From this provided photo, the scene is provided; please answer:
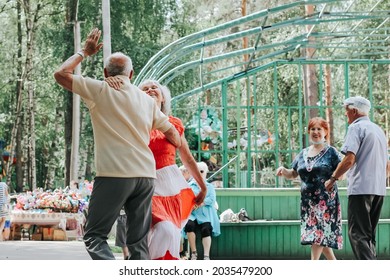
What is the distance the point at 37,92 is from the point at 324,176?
27348mm

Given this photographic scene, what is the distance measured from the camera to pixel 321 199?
8.28m

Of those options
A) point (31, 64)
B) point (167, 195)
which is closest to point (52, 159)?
point (31, 64)

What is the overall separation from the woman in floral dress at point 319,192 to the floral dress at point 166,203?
192cm

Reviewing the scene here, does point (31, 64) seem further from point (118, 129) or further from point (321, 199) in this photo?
point (118, 129)

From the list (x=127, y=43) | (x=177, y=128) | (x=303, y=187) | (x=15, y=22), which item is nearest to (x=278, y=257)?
(x=303, y=187)

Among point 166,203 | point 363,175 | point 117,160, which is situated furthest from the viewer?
point 363,175

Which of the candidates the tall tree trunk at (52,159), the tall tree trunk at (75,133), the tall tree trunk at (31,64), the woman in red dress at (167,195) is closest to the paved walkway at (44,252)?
the woman in red dress at (167,195)

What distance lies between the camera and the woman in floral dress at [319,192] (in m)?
8.26

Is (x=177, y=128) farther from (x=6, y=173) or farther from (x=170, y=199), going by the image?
(x=6, y=173)

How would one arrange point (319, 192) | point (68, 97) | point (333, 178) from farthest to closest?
1. point (68, 97)
2. point (319, 192)
3. point (333, 178)

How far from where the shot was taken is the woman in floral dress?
826 cm

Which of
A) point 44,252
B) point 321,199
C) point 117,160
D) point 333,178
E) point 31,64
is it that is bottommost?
point 44,252

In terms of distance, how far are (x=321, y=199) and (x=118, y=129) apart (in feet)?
9.67

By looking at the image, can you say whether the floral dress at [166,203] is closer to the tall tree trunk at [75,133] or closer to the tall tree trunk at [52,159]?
the tall tree trunk at [75,133]
